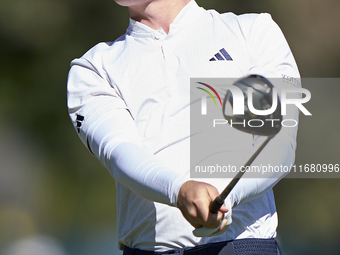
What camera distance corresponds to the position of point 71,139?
641 cm

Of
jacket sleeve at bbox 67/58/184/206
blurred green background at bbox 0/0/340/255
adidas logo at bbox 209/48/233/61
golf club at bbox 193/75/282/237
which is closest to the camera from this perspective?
golf club at bbox 193/75/282/237

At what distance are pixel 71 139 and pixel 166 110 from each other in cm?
432

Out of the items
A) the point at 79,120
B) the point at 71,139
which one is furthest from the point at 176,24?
the point at 71,139

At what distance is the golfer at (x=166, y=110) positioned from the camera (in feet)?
6.68

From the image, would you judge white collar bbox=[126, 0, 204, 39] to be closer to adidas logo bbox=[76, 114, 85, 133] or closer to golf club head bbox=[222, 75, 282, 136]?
adidas logo bbox=[76, 114, 85, 133]

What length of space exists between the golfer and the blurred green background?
3658 mm

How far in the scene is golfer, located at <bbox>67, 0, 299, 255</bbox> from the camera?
2.04 meters

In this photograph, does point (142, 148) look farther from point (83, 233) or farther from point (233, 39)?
point (83, 233)

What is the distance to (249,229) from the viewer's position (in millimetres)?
2102

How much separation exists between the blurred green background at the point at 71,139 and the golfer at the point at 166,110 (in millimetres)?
3658

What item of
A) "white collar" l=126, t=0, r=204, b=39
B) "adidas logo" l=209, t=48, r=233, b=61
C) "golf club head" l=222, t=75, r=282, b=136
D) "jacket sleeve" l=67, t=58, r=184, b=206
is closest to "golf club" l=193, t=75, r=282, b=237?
"golf club head" l=222, t=75, r=282, b=136

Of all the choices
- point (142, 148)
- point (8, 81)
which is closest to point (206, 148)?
point (142, 148)

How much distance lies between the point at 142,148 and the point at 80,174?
433 cm

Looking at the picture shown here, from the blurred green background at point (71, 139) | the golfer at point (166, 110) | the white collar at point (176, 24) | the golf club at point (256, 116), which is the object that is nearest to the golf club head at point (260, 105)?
the golf club at point (256, 116)
